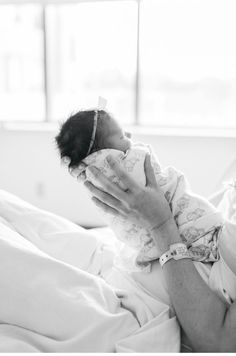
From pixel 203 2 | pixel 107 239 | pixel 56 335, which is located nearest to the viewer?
pixel 56 335

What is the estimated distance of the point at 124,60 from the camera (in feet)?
11.2

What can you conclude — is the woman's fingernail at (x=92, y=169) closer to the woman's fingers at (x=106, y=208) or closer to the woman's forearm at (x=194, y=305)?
→ the woman's fingers at (x=106, y=208)

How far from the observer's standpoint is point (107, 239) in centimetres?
150

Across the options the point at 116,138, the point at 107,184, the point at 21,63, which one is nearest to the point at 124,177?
the point at 107,184

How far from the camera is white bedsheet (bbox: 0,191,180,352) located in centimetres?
84

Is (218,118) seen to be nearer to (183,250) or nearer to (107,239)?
(107,239)

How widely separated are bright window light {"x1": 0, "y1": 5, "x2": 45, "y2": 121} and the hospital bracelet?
114 inches

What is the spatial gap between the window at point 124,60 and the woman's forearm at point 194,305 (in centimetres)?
250

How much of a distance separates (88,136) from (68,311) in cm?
48

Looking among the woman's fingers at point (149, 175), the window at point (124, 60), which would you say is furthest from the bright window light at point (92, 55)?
the woman's fingers at point (149, 175)

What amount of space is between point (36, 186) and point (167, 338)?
2725mm

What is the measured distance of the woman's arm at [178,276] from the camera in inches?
34.5

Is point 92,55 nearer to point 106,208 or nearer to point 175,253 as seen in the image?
point 106,208

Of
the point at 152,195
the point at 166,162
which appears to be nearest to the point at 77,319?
the point at 152,195
